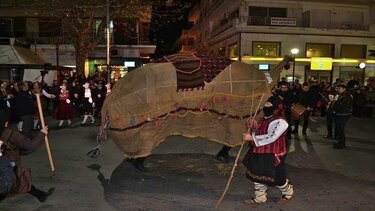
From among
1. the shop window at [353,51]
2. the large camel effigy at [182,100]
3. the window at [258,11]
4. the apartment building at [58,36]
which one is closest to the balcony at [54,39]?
the apartment building at [58,36]

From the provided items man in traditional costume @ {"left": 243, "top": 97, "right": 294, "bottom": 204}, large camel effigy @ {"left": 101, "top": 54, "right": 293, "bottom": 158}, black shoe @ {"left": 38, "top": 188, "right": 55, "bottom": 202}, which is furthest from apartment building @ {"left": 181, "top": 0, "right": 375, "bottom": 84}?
black shoe @ {"left": 38, "top": 188, "right": 55, "bottom": 202}

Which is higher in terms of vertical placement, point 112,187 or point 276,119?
point 276,119

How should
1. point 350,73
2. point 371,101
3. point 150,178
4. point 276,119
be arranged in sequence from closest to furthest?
point 276,119
point 150,178
point 371,101
point 350,73

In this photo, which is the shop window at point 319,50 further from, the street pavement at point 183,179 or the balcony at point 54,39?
Result: the street pavement at point 183,179

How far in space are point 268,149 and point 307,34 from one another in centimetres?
3111

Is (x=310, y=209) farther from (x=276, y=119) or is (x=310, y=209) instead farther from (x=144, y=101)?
(x=144, y=101)

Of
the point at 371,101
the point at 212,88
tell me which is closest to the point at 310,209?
the point at 212,88

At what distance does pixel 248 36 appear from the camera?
3428 centimetres

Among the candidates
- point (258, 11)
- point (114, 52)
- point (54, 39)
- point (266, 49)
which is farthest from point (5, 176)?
point (258, 11)

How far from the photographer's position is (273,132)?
5.53 m

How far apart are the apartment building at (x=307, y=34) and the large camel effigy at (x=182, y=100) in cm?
2650

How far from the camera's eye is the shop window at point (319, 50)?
35.3 meters

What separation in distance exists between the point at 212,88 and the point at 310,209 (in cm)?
278

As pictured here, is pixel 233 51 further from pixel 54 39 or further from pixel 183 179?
pixel 183 179
